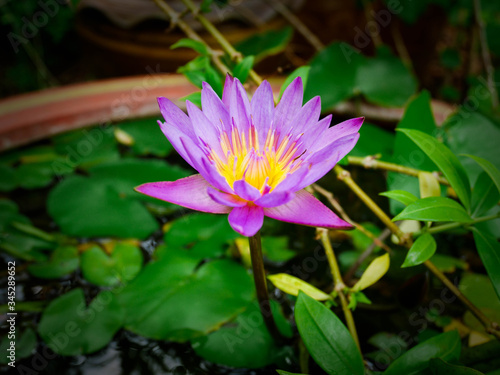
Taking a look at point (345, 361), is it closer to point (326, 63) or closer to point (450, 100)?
point (326, 63)

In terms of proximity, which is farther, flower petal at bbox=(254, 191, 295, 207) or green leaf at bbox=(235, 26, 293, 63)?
green leaf at bbox=(235, 26, 293, 63)

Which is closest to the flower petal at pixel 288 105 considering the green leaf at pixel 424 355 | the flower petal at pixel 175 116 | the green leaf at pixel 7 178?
the flower petal at pixel 175 116

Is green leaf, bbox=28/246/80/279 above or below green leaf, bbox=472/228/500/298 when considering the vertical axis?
above

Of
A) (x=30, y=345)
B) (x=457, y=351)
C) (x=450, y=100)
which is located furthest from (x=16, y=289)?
(x=450, y=100)

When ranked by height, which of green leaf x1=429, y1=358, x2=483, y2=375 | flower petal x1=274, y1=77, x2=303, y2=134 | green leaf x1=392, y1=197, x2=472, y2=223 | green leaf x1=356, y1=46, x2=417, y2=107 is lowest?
green leaf x1=429, y1=358, x2=483, y2=375

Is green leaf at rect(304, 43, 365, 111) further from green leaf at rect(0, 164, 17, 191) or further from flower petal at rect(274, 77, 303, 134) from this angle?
green leaf at rect(0, 164, 17, 191)

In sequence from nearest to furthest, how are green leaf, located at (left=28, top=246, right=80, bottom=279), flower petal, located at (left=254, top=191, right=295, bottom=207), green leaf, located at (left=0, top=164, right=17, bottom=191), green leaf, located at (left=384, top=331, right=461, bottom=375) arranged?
flower petal, located at (left=254, top=191, right=295, bottom=207) → green leaf, located at (left=384, top=331, right=461, bottom=375) → green leaf, located at (left=28, top=246, right=80, bottom=279) → green leaf, located at (left=0, top=164, right=17, bottom=191)

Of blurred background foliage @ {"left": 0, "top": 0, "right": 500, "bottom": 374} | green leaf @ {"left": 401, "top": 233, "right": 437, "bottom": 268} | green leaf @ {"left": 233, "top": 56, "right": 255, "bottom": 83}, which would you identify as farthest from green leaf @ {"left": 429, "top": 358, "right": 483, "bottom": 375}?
green leaf @ {"left": 233, "top": 56, "right": 255, "bottom": 83}

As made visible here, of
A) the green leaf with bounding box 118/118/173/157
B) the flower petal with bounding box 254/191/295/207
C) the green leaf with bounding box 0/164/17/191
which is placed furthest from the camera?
the green leaf with bounding box 118/118/173/157
